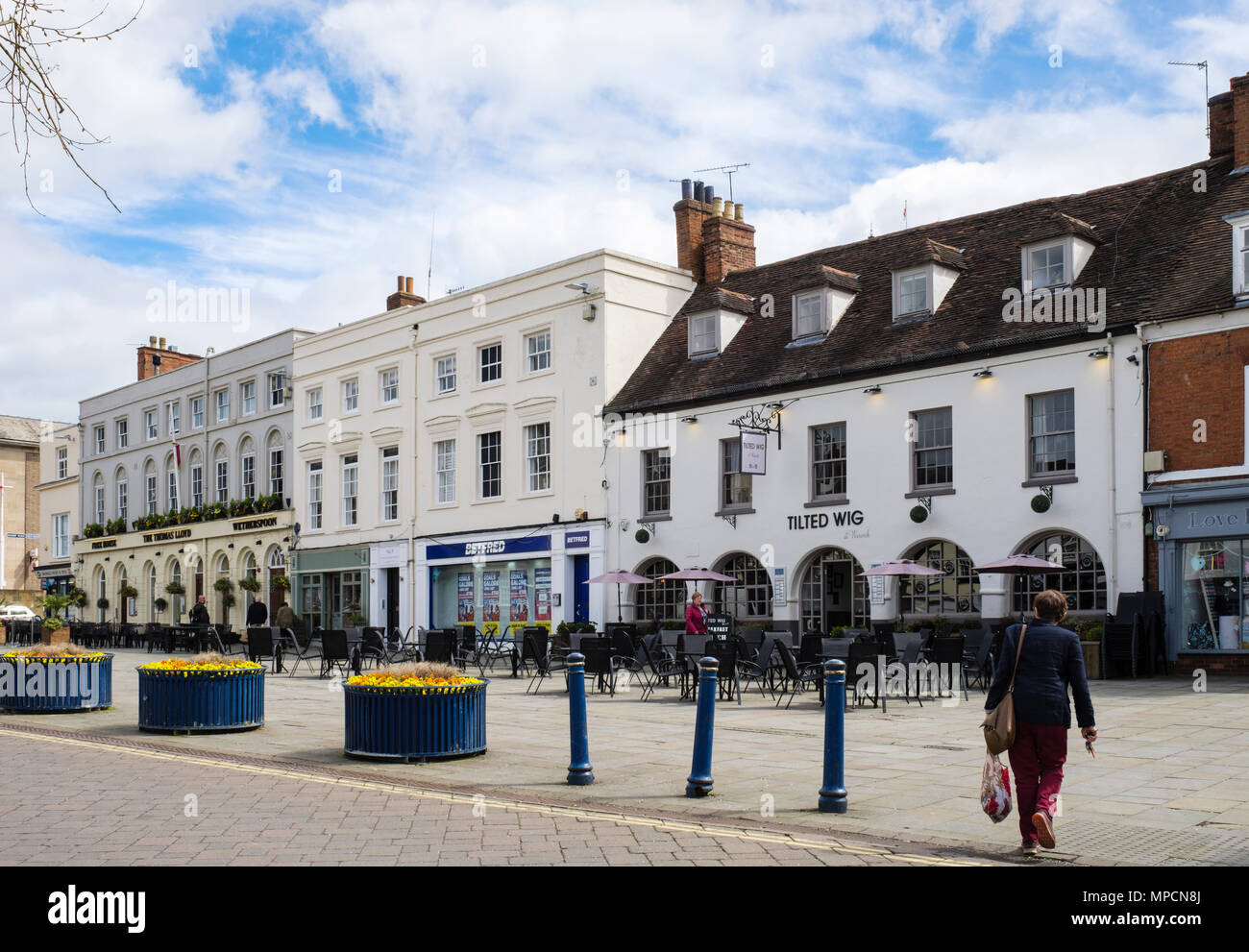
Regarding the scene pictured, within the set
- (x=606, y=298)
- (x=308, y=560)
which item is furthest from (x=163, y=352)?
(x=606, y=298)

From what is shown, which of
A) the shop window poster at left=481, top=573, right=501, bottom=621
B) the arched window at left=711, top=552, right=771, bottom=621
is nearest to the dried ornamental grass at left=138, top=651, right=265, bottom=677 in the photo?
the arched window at left=711, top=552, right=771, bottom=621

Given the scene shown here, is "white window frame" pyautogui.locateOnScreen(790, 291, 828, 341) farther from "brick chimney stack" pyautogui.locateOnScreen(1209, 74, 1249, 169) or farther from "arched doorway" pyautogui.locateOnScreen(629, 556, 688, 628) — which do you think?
"brick chimney stack" pyautogui.locateOnScreen(1209, 74, 1249, 169)

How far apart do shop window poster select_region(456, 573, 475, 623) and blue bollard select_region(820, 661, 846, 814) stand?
25.8m

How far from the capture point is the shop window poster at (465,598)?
113ft

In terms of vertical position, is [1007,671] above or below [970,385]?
below

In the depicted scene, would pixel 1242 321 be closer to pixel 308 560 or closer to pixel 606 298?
pixel 606 298

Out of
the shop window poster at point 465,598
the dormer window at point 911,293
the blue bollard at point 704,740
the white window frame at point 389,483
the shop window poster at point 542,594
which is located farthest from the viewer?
the white window frame at point 389,483

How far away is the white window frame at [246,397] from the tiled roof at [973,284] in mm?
18616

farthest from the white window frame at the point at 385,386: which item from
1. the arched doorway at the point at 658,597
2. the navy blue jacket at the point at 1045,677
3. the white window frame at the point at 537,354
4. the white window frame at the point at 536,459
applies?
the navy blue jacket at the point at 1045,677

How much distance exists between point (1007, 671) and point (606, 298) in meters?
23.9

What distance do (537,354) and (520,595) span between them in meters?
6.33

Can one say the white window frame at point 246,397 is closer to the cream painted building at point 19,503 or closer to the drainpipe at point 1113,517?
the cream painted building at point 19,503

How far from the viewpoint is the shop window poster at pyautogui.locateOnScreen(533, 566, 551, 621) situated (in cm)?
3198
